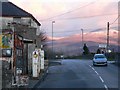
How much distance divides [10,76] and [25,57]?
9.12 metres

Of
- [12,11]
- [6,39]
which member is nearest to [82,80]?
[6,39]

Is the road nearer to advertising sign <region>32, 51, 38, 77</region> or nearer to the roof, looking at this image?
advertising sign <region>32, 51, 38, 77</region>

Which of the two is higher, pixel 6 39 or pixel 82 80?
pixel 6 39

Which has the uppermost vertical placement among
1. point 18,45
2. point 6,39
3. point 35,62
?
point 6,39

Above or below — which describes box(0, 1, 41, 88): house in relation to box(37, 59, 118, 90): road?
above

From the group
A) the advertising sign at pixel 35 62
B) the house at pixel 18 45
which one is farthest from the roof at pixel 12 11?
the advertising sign at pixel 35 62

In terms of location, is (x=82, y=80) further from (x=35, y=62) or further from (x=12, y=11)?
(x=12, y=11)

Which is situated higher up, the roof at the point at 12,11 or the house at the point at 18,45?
the roof at the point at 12,11

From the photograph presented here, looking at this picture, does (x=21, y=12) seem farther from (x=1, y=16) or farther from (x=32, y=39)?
(x=32, y=39)

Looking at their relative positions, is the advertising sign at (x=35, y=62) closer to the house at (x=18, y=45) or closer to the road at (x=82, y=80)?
the house at (x=18, y=45)

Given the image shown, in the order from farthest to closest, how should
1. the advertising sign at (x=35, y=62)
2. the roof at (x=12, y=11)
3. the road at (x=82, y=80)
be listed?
the roof at (x=12, y=11) → the advertising sign at (x=35, y=62) → the road at (x=82, y=80)

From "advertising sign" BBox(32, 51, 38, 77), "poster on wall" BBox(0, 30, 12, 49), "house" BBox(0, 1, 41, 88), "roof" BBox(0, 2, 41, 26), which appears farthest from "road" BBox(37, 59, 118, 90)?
"roof" BBox(0, 2, 41, 26)

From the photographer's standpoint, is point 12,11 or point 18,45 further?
point 12,11

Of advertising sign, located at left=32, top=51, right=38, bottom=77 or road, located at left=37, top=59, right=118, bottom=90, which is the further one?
advertising sign, located at left=32, top=51, right=38, bottom=77
